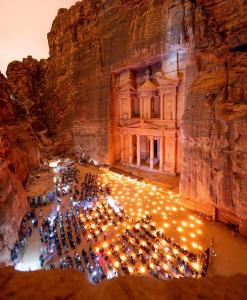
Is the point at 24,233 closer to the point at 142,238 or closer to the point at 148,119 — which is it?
the point at 142,238

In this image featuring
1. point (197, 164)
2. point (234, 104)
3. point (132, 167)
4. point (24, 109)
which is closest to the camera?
point (234, 104)

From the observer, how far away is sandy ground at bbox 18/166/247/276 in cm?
944

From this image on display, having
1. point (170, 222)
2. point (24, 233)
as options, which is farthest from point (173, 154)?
point (24, 233)

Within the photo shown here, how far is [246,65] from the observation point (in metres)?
11.7

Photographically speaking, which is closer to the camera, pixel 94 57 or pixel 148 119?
pixel 148 119

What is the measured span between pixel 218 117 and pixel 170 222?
7.07m

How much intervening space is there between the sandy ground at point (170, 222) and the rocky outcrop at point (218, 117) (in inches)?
42.9

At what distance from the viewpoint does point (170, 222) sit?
1252 centimetres

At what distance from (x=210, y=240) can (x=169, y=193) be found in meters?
5.60

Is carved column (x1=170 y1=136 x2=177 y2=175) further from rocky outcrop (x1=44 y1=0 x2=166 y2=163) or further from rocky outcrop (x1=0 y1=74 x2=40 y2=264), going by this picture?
rocky outcrop (x1=0 y1=74 x2=40 y2=264)

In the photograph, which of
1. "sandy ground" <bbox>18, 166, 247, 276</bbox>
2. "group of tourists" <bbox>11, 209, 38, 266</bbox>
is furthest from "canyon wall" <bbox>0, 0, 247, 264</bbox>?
"sandy ground" <bbox>18, 166, 247, 276</bbox>

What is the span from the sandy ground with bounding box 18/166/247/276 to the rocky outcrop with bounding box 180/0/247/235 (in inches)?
42.9

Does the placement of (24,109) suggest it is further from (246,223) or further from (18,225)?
(246,223)

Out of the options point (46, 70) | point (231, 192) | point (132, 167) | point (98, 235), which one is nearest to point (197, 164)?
point (231, 192)
